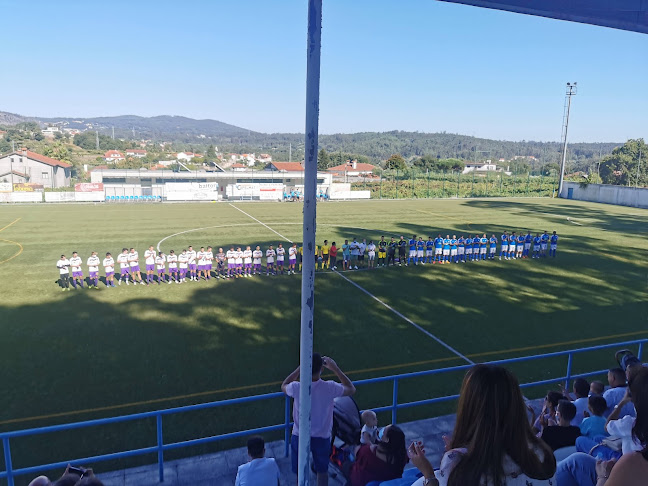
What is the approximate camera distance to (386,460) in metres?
4.48

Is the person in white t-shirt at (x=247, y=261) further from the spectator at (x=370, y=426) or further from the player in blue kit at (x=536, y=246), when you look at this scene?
the spectator at (x=370, y=426)

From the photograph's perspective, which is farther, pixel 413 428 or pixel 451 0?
pixel 413 428

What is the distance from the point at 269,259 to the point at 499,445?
18.1 metres

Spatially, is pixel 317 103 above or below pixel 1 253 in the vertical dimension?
above

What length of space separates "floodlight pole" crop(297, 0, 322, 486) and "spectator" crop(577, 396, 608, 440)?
3509mm

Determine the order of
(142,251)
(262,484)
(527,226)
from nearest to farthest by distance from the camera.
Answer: (262,484), (142,251), (527,226)

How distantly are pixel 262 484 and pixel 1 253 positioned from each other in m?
23.4

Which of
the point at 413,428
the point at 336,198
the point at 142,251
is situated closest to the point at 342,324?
the point at 413,428

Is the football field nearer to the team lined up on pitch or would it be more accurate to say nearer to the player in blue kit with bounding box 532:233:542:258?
the team lined up on pitch

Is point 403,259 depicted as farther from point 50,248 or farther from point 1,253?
point 1,253

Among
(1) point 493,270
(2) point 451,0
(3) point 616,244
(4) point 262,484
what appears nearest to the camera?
(4) point 262,484

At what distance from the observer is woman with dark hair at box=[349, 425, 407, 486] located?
4473 millimetres

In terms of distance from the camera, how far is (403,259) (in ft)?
73.9

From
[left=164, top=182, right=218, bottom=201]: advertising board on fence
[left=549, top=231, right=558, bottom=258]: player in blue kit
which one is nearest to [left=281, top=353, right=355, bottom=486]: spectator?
[left=549, top=231, right=558, bottom=258]: player in blue kit
